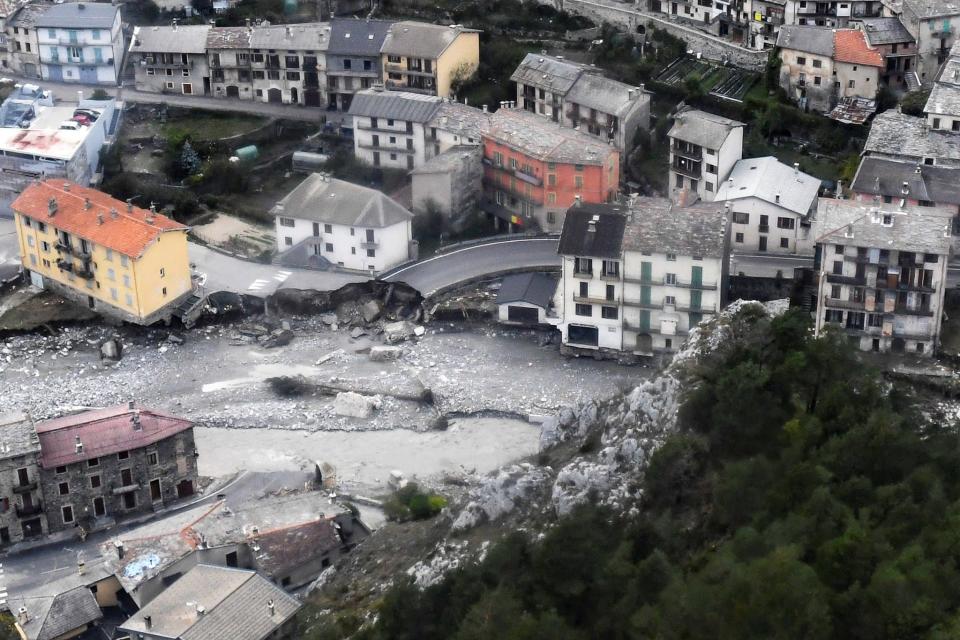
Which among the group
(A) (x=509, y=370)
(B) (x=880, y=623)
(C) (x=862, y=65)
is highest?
(C) (x=862, y=65)

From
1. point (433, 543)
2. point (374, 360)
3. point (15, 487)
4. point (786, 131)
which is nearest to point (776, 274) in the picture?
point (786, 131)

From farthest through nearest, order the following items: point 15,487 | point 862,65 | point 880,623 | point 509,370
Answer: point 862,65
point 509,370
point 15,487
point 880,623

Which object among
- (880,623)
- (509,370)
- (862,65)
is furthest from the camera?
(862,65)

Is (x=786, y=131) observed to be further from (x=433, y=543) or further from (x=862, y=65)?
(x=433, y=543)

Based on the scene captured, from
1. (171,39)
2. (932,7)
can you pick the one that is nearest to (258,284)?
(171,39)

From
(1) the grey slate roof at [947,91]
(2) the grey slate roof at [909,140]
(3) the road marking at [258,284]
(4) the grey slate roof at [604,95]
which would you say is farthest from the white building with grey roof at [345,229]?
(1) the grey slate roof at [947,91]

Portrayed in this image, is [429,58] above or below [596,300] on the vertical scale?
above

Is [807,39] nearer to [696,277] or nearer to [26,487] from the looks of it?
[696,277]
